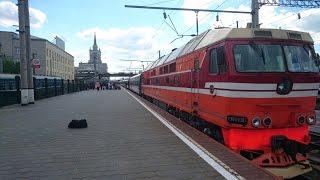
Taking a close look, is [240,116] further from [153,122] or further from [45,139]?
[153,122]

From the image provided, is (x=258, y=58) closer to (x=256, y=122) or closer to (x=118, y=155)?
(x=256, y=122)

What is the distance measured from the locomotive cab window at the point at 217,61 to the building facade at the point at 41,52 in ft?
267

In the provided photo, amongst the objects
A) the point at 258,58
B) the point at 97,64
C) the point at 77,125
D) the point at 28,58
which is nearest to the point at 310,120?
the point at 258,58

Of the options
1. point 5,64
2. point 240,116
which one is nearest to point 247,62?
point 240,116

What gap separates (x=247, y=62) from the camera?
1022 cm

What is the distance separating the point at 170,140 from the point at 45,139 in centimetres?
329

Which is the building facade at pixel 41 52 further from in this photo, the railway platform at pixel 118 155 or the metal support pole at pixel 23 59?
the railway platform at pixel 118 155

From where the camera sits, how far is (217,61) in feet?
35.6

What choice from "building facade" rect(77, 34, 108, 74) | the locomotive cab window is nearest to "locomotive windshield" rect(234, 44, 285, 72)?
the locomotive cab window

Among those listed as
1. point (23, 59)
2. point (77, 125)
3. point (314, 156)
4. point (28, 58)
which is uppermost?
point (28, 58)

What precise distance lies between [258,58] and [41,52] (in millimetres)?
93769

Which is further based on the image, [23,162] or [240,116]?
[240,116]

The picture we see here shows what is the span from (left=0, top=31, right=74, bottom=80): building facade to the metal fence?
43187 mm

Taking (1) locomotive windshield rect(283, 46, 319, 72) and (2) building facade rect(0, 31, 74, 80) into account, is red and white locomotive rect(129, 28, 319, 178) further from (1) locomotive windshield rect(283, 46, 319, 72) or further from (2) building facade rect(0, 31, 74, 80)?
(2) building facade rect(0, 31, 74, 80)
